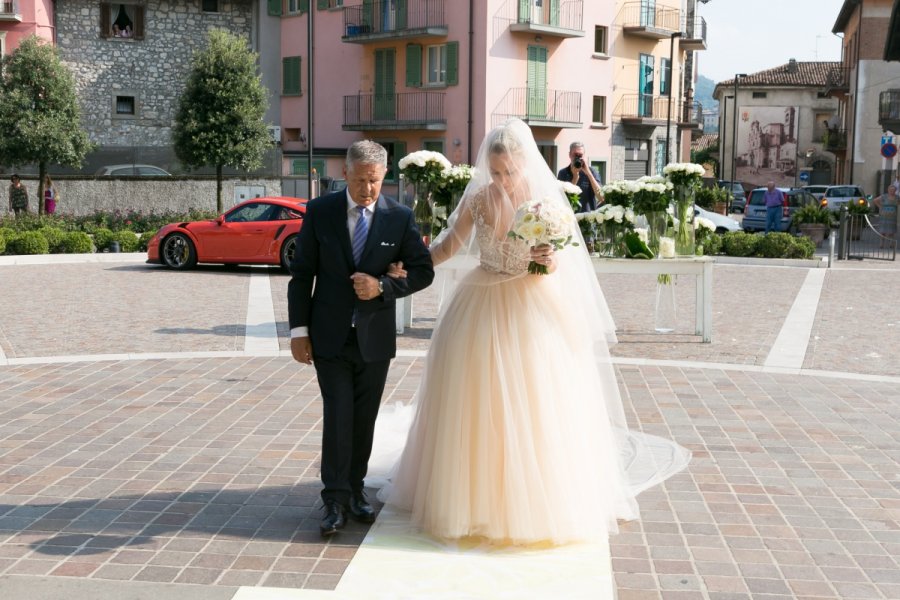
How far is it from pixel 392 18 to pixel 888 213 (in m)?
19.6

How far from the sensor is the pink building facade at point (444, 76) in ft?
128

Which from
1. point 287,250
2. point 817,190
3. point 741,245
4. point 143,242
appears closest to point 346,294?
point 287,250

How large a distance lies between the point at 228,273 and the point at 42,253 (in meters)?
5.49

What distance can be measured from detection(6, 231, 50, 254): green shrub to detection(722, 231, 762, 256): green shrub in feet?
47.8

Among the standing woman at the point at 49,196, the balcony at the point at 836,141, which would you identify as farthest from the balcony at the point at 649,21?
the standing woman at the point at 49,196

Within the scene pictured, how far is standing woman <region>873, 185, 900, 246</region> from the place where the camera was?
28859 mm

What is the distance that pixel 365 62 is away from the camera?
41.8 m

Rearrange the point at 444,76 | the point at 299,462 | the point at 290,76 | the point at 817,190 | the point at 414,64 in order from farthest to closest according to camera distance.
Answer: the point at 817,190, the point at 290,76, the point at 414,64, the point at 444,76, the point at 299,462

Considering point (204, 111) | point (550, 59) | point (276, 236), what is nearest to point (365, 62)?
point (550, 59)

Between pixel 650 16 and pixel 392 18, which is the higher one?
pixel 650 16

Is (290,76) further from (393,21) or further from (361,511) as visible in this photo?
(361,511)

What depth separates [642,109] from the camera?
46.9m

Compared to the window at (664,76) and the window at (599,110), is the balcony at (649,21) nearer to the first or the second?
the window at (664,76)

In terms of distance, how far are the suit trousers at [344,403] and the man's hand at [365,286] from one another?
221mm
